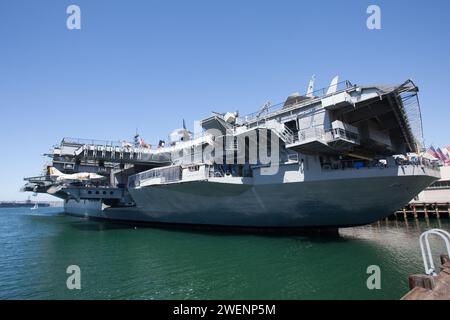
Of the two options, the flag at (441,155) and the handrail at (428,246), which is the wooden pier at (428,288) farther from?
the flag at (441,155)

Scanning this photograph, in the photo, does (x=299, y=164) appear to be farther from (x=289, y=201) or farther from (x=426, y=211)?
(x=426, y=211)

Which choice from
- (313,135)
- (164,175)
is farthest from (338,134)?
(164,175)

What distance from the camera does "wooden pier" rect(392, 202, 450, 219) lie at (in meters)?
30.8

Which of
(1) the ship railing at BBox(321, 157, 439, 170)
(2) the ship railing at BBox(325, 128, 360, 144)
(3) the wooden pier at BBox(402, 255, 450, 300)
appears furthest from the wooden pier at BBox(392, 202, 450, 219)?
(3) the wooden pier at BBox(402, 255, 450, 300)

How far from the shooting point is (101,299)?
815 cm

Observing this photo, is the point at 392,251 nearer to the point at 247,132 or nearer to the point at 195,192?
the point at 247,132

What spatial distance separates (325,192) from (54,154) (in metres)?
23.2

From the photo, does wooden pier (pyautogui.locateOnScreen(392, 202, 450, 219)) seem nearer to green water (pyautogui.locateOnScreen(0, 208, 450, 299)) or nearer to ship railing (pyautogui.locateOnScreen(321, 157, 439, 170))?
ship railing (pyautogui.locateOnScreen(321, 157, 439, 170))

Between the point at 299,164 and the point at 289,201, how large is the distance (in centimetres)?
265

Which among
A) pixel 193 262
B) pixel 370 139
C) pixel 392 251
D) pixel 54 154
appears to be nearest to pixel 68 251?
pixel 193 262

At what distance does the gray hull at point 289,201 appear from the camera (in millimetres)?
15953

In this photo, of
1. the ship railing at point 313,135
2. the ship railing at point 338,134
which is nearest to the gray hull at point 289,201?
the ship railing at point 338,134

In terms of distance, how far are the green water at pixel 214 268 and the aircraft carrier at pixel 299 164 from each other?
7.65 feet

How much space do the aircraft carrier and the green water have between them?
2.33 m
